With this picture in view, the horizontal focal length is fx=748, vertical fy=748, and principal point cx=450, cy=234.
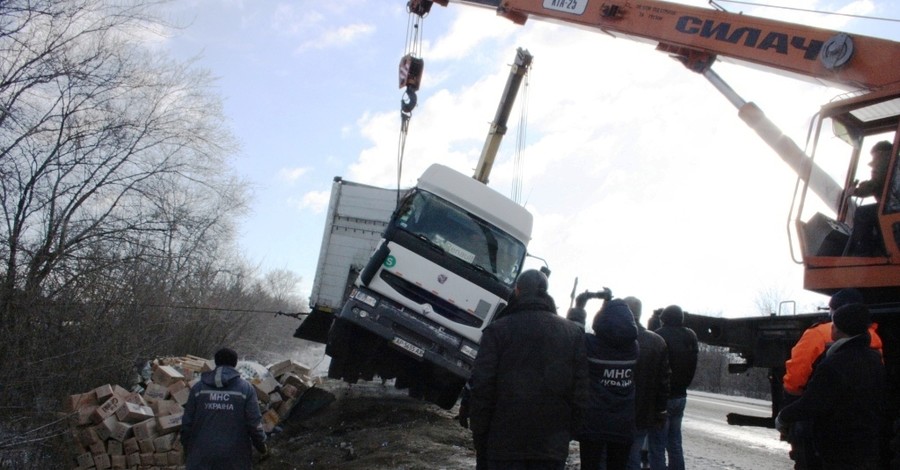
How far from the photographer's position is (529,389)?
174 inches

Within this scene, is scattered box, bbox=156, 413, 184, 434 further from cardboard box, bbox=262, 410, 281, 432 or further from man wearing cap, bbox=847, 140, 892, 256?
man wearing cap, bbox=847, 140, 892, 256

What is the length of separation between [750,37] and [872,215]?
4034 mm

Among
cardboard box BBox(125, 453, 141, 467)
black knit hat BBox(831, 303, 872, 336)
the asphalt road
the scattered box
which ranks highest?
black knit hat BBox(831, 303, 872, 336)

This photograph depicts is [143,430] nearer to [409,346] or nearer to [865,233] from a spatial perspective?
[409,346]

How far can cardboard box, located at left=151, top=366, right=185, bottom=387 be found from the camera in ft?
43.2

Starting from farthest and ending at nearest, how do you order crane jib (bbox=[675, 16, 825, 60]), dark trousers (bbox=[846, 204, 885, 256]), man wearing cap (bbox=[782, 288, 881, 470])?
1. crane jib (bbox=[675, 16, 825, 60])
2. dark trousers (bbox=[846, 204, 885, 256])
3. man wearing cap (bbox=[782, 288, 881, 470])

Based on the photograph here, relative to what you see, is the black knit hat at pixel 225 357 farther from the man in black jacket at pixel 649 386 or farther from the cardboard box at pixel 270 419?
the cardboard box at pixel 270 419

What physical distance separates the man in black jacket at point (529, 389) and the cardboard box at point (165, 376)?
1003 cm

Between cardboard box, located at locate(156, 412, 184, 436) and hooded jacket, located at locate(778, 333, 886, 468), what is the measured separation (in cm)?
1004

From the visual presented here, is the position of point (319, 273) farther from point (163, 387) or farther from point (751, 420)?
point (751, 420)

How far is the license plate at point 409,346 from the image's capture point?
10984 millimetres

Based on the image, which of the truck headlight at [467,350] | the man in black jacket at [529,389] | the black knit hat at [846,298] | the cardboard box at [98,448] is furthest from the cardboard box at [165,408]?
the black knit hat at [846,298]

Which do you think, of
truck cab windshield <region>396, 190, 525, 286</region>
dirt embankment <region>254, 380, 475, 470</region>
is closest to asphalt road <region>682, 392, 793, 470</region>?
dirt embankment <region>254, 380, 475, 470</region>

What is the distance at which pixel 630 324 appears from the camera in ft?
19.3
